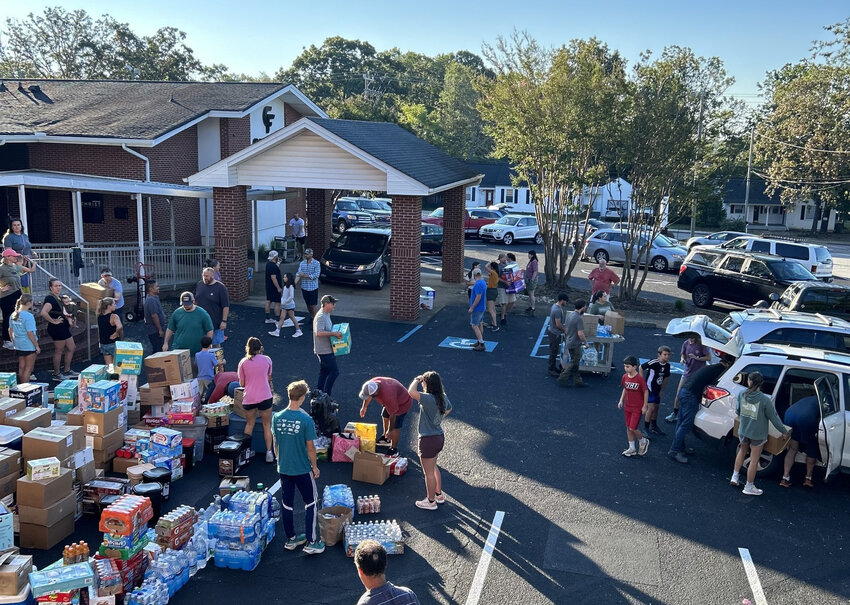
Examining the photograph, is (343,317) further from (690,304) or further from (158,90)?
(158,90)

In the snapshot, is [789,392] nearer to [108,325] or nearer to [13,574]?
[13,574]

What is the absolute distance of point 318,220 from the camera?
25281mm

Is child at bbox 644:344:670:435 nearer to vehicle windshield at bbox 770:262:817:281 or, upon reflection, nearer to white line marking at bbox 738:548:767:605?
white line marking at bbox 738:548:767:605

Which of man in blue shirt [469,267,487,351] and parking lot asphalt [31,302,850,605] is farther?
man in blue shirt [469,267,487,351]

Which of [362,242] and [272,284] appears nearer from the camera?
[272,284]

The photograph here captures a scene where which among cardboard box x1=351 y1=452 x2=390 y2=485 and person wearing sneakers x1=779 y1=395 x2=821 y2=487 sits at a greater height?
person wearing sneakers x1=779 y1=395 x2=821 y2=487

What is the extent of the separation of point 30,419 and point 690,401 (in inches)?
315

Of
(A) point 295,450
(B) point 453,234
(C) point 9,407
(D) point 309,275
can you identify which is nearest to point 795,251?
(B) point 453,234

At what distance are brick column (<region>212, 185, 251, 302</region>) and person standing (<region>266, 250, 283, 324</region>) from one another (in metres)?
2.25

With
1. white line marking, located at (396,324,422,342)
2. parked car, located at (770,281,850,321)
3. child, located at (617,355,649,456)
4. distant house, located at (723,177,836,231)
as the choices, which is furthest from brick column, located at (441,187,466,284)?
distant house, located at (723,177,836,231)

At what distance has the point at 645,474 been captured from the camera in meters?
9.14

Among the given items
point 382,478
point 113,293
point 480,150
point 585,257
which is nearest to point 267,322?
point 113,293

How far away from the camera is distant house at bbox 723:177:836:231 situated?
5825 cm

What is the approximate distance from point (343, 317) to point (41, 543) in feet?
35.3
